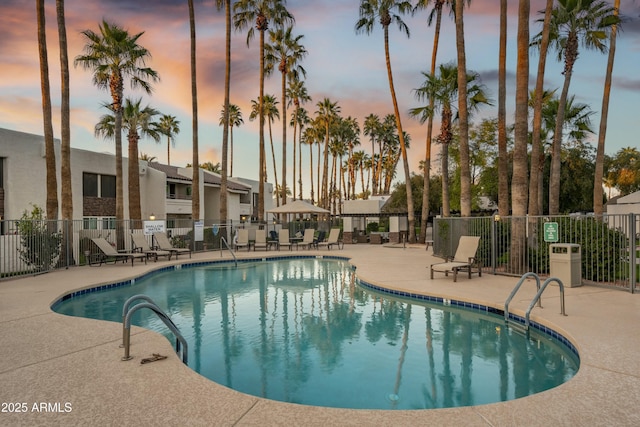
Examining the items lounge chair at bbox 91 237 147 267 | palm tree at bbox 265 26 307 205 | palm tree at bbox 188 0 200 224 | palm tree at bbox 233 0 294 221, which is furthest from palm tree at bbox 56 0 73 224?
palm tree at bbox 265 26 307 205

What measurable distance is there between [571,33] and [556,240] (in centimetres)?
1389

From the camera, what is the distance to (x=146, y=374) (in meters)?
3.97

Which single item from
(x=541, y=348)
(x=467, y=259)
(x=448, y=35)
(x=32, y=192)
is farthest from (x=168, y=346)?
(x=448, y=35)

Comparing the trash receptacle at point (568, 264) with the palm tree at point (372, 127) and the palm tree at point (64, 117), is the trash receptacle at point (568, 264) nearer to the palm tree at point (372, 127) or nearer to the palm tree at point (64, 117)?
the palm tree at point (64, 117)

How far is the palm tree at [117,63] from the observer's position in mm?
19062

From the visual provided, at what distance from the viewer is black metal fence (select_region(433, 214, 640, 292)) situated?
27.9ft

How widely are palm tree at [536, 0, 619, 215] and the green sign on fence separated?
8863mm

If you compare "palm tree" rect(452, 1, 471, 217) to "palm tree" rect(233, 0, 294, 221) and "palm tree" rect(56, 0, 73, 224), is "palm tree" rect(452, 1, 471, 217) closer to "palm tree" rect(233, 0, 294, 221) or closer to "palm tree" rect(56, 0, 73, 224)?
"palm tree" rect(56, 0, 73, 224)

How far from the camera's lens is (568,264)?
332 inches

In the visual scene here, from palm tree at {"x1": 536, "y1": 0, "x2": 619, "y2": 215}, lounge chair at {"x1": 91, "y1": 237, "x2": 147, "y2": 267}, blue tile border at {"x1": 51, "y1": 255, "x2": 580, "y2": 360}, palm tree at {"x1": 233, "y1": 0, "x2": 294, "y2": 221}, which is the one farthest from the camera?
palm tree at {"x1": 233, "y1": 0, "x2": 294, "y2": 221}

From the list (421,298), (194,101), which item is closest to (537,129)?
(421,298)

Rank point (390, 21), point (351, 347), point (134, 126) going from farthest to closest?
point (390, 21) → point (134, 126) → point (351, 347)

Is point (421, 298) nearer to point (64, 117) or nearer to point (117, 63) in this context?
point (64, 117)

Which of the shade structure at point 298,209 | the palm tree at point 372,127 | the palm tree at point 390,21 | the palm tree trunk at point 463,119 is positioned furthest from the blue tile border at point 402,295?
the palm tree at point 372,127
